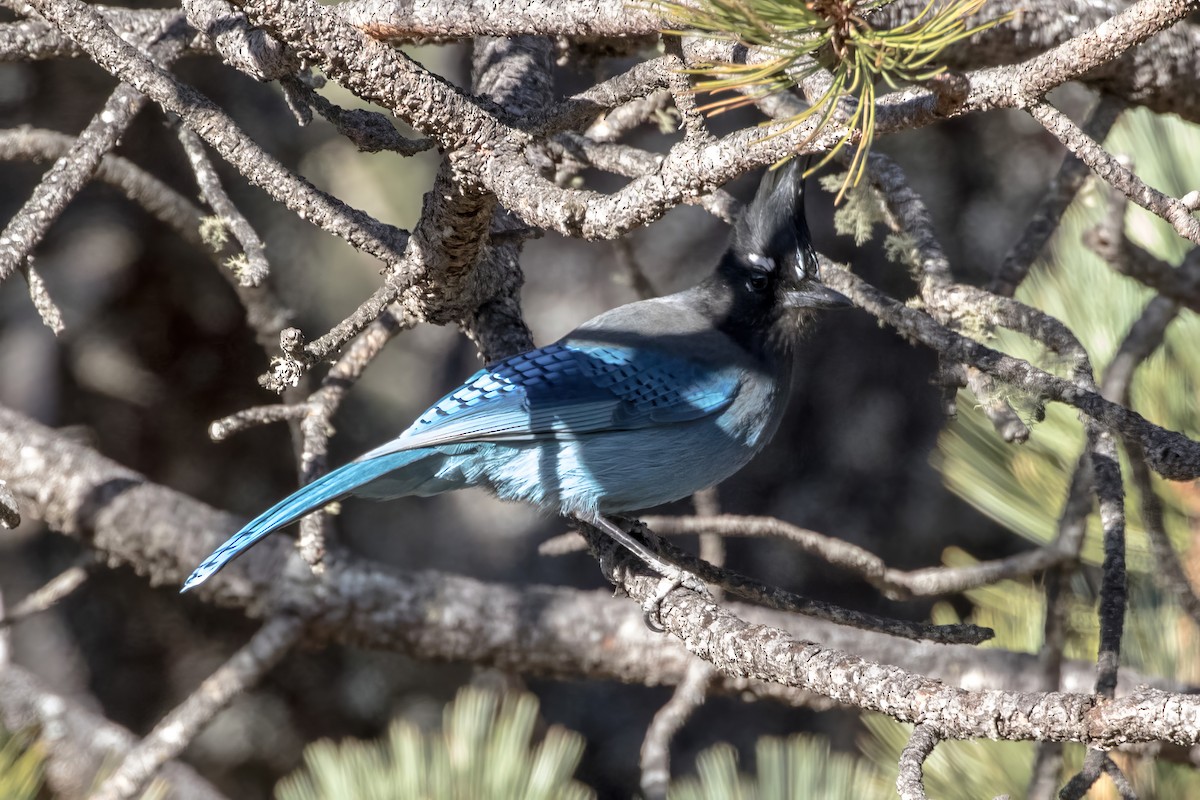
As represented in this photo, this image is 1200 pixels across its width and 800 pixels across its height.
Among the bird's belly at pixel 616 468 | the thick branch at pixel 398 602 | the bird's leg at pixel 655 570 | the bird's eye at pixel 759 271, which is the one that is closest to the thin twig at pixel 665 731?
the thick branch at pixel 398 602

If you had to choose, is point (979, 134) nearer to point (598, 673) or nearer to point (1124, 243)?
point (1124, 243)

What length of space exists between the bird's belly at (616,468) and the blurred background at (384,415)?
44.8 inches

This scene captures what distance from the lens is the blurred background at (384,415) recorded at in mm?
3277

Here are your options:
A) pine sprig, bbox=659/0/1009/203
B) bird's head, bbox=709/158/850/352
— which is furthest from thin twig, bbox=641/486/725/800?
pine sprig, bbox=659/0/1009/203

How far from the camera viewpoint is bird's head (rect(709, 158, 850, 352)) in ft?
7.24

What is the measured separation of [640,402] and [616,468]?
18 cm

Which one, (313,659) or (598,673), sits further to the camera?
(313,659)

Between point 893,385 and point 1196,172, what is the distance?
1118mm

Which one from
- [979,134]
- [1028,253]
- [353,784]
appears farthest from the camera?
[979,134]

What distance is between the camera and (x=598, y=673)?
2.71 m

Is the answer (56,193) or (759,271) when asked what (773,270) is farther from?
(56,193)

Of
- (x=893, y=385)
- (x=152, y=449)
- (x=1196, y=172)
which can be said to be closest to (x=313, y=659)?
(x=152, y=449)

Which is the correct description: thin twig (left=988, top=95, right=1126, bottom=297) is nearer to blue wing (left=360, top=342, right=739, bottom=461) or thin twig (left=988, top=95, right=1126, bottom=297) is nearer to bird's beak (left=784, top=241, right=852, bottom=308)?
bird's beak (left=784, top=241, right=852, bottom=308)

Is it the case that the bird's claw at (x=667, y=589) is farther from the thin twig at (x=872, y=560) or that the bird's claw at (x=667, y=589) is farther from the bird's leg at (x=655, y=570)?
the thin twig at (x=872, y=560)
